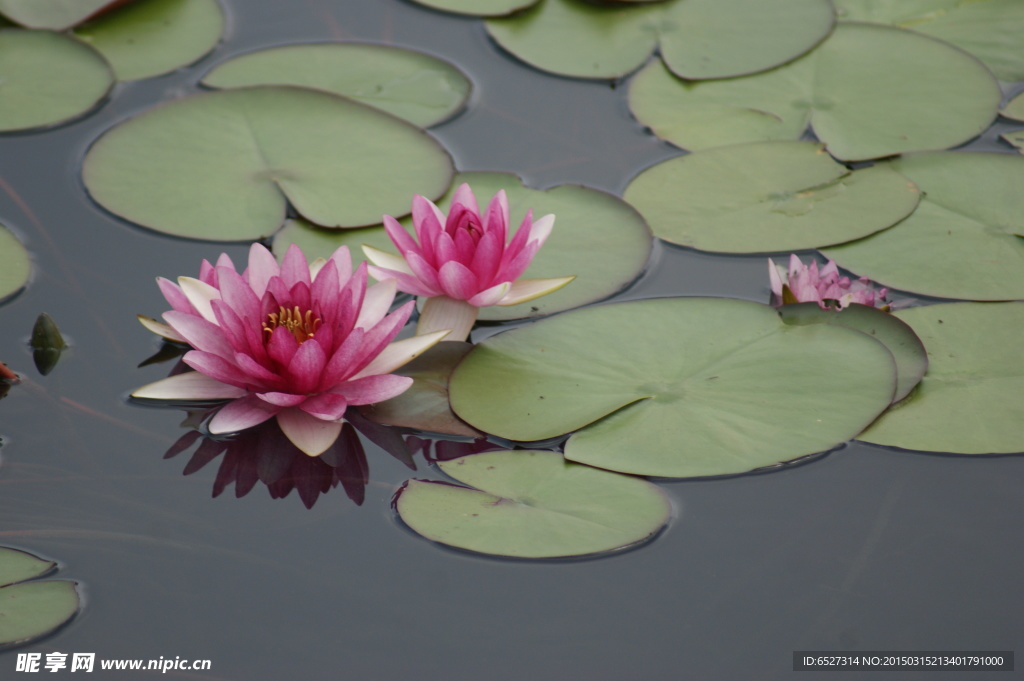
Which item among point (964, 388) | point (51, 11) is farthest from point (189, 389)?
point (51, 11)

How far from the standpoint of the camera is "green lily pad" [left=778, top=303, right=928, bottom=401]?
7.47 ft

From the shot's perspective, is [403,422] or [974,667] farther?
[403,422]

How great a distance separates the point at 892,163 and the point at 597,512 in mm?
1857

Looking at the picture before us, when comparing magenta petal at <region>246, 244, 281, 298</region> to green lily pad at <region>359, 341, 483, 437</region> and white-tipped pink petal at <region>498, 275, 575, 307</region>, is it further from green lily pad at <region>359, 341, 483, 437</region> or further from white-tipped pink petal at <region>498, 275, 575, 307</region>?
white-tipped pink petal at <region>498, 275, 575, 307</region>

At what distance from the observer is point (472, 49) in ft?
11.8

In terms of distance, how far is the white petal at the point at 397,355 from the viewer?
2182 mm

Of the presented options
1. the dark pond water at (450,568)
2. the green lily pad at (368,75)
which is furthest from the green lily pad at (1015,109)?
the green lily pad at (368,75)

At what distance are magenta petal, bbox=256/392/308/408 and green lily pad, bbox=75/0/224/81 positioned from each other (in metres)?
1.91

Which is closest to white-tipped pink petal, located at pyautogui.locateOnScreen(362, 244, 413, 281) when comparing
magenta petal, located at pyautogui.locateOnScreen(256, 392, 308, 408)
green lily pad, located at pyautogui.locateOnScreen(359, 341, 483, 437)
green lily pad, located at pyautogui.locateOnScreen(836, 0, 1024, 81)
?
green lily pad, located at pyautogui.locateOnScreen(359, 341, 483, 437)

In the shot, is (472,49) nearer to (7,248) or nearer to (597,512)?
(7,248)

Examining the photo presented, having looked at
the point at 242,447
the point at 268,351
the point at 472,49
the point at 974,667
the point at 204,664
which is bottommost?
the point at 974,667

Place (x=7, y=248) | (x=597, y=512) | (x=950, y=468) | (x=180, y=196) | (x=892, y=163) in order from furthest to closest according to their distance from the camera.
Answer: (x=892, y=163) → (x=180, y=196) → (x=7, y=248) → (x=950, y=468) → (x=597, y=512)

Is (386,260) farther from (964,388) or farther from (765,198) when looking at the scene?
(964,388)

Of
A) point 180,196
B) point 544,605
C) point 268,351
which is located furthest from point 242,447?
point 180,196
